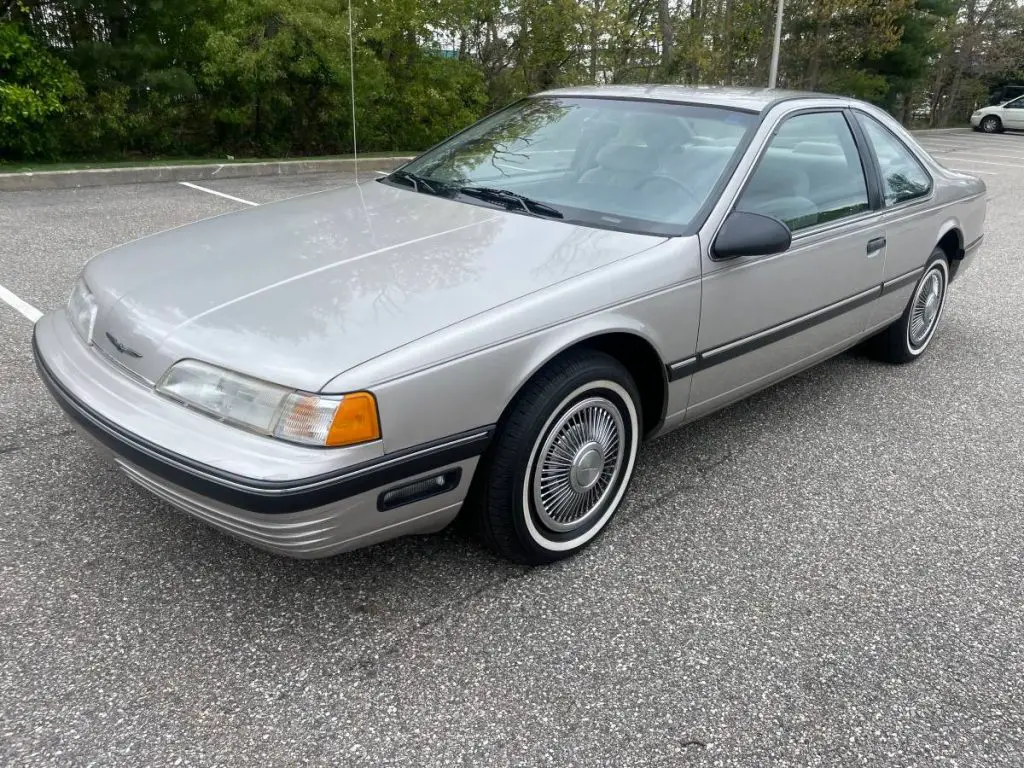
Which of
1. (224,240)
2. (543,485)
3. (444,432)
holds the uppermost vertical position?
(224,240)

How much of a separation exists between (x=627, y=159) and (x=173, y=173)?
318 inches

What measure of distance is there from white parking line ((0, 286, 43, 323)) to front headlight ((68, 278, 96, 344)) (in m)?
2.05

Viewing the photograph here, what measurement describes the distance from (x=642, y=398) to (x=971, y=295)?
14.3 ft

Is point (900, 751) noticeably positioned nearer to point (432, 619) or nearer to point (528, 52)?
point (432, 619)

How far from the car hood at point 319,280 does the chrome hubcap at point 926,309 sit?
2.47 m

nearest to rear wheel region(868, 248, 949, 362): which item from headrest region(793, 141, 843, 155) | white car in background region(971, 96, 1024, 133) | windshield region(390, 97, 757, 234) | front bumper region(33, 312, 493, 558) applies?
headrest region(793, 141, 843, 155)

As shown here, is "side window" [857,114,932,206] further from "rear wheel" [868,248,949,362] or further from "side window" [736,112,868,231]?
"rear wheel" [868,248,949,362]

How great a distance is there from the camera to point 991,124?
25719mm

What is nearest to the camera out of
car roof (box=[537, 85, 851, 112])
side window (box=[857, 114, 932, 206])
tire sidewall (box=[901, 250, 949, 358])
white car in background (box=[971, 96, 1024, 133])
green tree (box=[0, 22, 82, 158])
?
car roof (box=[537, 85, 851, 112])

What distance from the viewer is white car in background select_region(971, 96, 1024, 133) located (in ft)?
82.8

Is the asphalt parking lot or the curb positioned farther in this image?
the curb

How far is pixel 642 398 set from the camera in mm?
2982

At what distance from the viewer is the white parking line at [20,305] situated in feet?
15.4

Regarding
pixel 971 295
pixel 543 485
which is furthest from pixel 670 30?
pixel 543 485
